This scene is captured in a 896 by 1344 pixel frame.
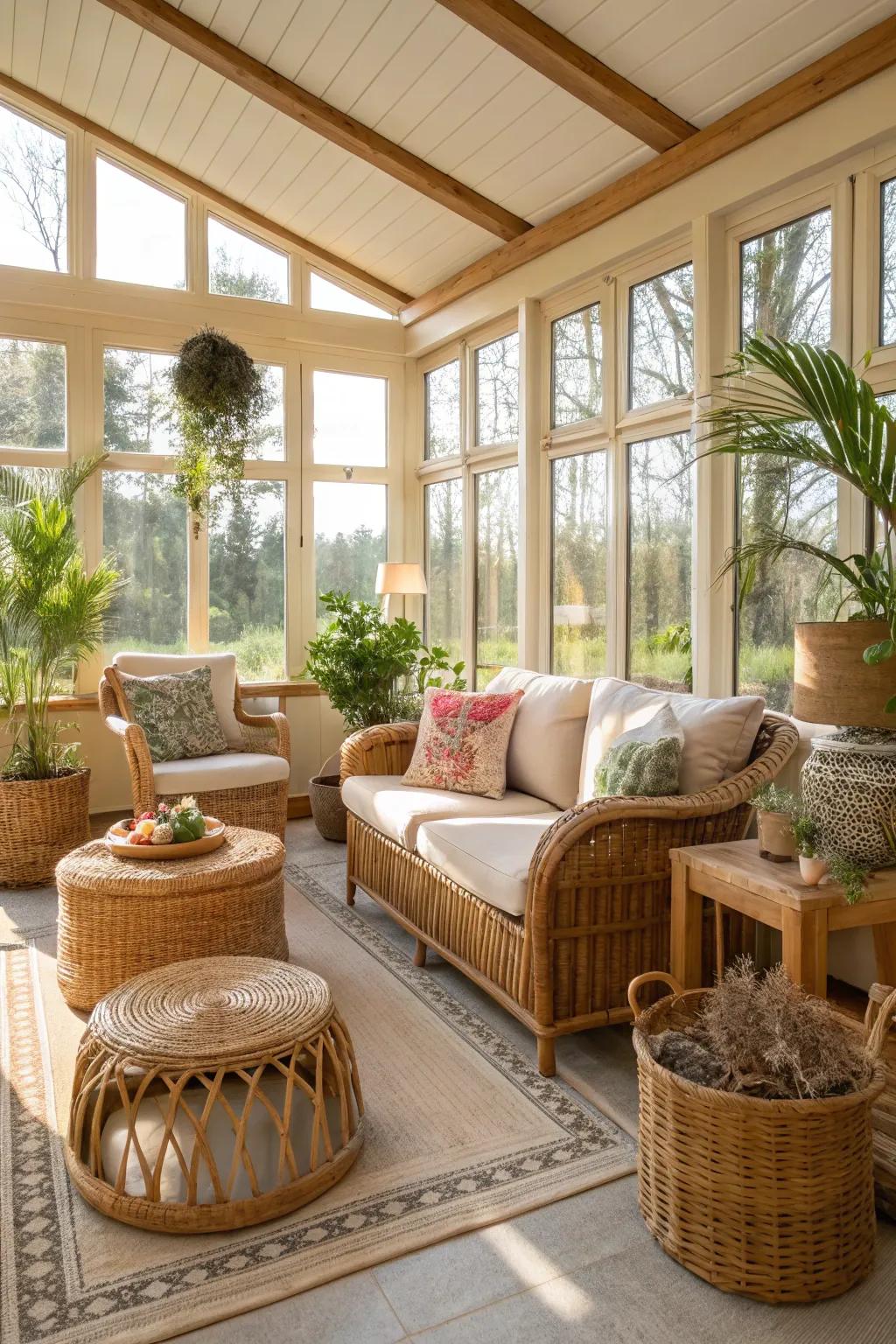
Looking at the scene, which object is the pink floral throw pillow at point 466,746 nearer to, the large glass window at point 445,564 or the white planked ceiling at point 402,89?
the large glass window at point 445,564

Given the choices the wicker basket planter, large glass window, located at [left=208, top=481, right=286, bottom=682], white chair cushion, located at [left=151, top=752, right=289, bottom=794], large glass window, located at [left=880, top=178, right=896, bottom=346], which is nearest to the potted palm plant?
the wicker basket planter

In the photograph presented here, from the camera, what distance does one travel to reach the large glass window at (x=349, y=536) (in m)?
5.97

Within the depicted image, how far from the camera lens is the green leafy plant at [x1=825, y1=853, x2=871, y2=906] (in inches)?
86.0

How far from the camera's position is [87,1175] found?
2061mm

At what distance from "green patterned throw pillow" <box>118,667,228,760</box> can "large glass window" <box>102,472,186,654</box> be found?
0.68 meters

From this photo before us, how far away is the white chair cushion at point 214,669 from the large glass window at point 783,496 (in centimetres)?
257

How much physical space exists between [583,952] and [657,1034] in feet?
1.90

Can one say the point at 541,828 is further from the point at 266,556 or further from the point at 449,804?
the point at 266,556

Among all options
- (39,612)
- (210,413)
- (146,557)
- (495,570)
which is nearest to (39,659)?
(39,612)

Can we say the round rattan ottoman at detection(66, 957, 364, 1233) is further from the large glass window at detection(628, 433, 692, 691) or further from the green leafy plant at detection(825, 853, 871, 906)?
the large glass window at detection(628, 433, 692, 691)

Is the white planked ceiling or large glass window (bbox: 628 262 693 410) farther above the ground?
the white planked ceiling

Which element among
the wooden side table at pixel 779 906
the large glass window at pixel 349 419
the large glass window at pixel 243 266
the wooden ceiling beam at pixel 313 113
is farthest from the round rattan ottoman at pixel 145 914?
the large glass window at pixel 243 266

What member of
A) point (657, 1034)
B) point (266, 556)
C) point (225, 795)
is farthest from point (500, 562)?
point (657, 1034)

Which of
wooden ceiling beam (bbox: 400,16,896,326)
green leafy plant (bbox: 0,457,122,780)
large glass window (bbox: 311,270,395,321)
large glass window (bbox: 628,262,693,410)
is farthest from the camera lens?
large glass window (bbox: 311,270,395,321)
